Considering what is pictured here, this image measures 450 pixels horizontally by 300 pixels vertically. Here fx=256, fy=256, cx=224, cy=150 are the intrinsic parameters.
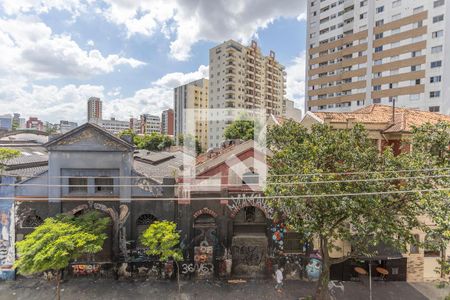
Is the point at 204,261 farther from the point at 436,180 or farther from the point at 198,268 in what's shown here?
the point at 436,180

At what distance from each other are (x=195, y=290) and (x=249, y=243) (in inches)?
181

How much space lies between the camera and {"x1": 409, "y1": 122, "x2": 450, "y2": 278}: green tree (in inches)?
443

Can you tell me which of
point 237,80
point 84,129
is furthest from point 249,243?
point 237,80

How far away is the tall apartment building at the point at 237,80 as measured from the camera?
77.8 m

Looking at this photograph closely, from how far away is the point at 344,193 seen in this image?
40.1 ft

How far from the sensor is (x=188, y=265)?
1775 cm

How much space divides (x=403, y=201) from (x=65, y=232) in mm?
17813

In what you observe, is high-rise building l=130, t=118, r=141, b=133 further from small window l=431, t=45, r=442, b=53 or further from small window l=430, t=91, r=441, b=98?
small window l=431, t=45, r=442, b=53

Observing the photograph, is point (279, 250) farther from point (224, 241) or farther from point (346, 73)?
point (346, 73)

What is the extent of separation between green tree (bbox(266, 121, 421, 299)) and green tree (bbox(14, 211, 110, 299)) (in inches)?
416

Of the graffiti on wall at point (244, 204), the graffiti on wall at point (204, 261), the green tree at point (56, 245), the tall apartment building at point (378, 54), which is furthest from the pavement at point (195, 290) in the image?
the tall apartment building at point (378, 54)

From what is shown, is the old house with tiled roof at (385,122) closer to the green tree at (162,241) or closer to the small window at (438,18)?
the green tree at (162,241)

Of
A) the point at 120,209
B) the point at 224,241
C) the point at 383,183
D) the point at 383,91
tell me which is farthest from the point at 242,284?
the point at 383,91

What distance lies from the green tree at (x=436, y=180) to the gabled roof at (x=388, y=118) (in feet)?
8.72
